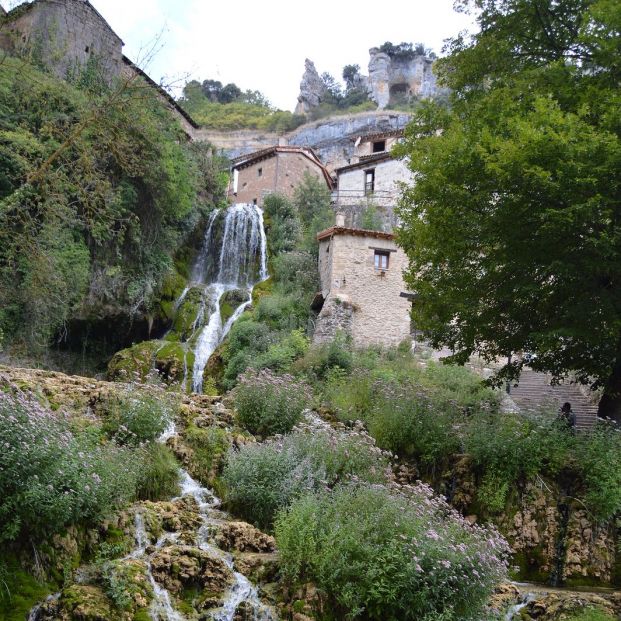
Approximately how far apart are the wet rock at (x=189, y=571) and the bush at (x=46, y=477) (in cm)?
91

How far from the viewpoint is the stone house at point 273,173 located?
39.3m

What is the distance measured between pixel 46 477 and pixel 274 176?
112ft

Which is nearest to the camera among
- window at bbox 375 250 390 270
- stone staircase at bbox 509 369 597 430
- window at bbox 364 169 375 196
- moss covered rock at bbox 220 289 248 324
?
stone staircase at bbox 509 369 597 430

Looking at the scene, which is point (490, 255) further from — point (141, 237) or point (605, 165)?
point (141, 237)

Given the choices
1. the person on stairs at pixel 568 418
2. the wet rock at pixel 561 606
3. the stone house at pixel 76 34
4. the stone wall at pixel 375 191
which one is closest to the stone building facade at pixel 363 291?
the stone house at pixel 76 34

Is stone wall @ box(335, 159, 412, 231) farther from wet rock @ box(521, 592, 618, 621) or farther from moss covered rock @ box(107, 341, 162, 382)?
wet rock @ box(521, 592, 618, 621)

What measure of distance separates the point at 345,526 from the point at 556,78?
29.3 feet

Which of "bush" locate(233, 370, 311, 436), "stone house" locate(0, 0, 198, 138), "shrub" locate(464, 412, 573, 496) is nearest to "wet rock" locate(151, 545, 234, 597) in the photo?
"bush" locate(233, 370, 311, 436)

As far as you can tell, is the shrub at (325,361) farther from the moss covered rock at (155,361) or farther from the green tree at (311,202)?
the green tree at (311,202)

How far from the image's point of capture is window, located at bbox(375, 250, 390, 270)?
23922 mm

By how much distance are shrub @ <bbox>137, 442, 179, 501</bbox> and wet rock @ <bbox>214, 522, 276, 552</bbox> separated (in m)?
1.44

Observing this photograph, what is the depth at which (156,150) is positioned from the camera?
22.4 metres

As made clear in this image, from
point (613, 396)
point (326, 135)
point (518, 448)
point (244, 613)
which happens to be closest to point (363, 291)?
point (613, 396)

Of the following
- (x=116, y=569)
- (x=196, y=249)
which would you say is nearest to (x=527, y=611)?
(x=116, y=569)
